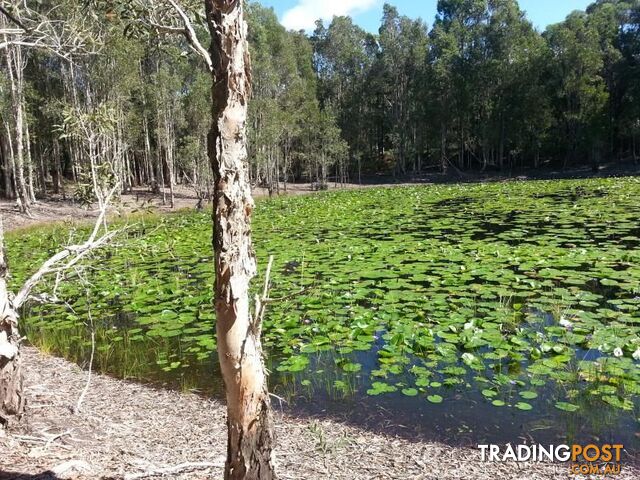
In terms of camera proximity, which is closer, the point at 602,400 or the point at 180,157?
the point at 602,400

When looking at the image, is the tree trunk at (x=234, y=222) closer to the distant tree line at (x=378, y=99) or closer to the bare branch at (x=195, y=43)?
the bare branch at (x=195, y=43)

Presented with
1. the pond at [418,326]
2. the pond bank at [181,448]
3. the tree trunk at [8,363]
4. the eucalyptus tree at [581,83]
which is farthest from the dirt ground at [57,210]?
the eucalyptus tree at [581,83]

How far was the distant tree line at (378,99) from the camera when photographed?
86.2 ft

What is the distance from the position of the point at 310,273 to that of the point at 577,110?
34.9 meters

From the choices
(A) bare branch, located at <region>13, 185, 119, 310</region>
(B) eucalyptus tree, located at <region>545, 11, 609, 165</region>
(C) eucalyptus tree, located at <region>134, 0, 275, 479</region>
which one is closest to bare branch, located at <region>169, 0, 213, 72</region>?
(C) eucalyptus tree, located at <region>134, 0, 275, 479</region>

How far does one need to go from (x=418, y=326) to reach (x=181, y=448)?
3.06 m

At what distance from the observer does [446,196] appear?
24.4 meters

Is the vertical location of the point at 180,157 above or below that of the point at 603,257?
above

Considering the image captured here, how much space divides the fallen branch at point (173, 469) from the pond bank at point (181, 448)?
0.04 feet

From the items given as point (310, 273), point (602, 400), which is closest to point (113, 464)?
point (602, 400)

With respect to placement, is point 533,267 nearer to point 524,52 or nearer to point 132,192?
point 132,192

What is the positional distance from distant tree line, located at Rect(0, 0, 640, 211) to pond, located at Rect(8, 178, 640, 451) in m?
15.8

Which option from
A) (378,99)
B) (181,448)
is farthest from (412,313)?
(378,99)

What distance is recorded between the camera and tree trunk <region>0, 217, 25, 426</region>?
380 centimetres
